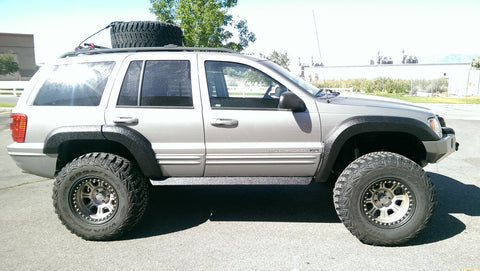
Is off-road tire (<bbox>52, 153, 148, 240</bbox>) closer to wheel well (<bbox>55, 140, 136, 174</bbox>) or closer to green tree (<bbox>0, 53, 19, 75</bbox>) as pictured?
wheel well (<bbox>55, 140, 136, 174</bbox>)

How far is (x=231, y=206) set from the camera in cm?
481

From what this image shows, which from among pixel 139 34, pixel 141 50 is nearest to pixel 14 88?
pixel 139 34

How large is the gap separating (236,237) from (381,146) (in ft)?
6.19

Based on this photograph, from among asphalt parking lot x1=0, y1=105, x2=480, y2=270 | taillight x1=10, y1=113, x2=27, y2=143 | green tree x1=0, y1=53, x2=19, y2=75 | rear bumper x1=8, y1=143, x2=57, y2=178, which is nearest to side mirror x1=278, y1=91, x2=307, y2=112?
asphalt parking lot x1=0, y1=105, x2=480, y2=270

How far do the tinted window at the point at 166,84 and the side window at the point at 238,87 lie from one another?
234mm

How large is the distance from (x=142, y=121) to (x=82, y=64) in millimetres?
949

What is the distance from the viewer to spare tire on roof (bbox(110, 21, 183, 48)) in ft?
15.0

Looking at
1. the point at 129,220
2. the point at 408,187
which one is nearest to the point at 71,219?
the point at 129,220

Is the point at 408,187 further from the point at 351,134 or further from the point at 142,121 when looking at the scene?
the point at 142,121

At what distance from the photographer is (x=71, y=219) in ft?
12.5

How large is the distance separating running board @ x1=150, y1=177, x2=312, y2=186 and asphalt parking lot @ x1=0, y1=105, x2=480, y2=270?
1.75 ft

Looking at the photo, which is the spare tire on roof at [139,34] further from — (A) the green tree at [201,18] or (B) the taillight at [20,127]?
(A) the green tree at [201,18]

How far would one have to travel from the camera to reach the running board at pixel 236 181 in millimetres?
3865

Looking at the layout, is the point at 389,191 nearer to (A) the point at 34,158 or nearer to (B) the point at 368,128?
(B) the point at 368,128
